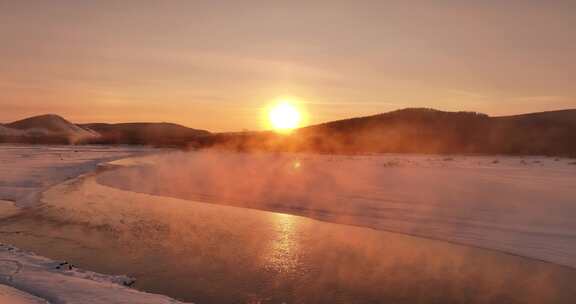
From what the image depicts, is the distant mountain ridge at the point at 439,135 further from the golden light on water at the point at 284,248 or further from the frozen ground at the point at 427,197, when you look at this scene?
the golden light on water at the point at 284,248

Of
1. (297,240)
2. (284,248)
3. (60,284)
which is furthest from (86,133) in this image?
(60,284)

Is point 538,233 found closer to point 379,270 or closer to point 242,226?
point 379,270

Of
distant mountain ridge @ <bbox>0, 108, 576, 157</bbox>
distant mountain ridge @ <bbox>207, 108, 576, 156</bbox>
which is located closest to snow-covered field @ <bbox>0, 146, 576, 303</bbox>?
distant mountain ridge @ <bbox>0, 108, 576, 157</bbox>

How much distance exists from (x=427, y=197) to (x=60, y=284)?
11.0 meters

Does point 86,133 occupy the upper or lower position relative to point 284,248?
upper

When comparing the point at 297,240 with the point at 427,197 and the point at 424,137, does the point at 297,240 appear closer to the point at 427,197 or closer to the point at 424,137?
the point at 427,197

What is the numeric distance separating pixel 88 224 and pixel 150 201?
3783mm

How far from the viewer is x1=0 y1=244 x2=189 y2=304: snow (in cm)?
573

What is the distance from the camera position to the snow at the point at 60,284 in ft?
18.8

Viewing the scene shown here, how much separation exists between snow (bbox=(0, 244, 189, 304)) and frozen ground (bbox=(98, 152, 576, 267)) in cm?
655

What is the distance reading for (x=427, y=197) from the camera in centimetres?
1401

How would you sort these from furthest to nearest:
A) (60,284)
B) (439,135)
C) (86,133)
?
(86,133) → (439,135) → (60,284)

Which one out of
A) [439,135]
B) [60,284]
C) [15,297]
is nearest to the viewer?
[15,297]

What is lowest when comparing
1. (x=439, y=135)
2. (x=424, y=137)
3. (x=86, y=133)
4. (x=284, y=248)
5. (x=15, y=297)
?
(x=284, y=248)
